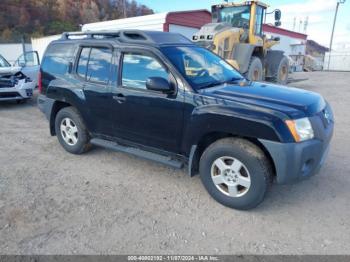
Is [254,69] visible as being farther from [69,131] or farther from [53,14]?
[53,14]

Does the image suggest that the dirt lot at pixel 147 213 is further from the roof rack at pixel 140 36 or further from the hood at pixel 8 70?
the hood at pixel 8 70

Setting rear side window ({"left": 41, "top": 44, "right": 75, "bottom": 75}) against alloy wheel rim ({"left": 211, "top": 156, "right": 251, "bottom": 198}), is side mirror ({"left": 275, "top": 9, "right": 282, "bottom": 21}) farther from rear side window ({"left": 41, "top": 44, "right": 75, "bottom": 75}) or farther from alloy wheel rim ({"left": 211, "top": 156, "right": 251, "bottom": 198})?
alloy wheel rim ({"left": 211, "top": 156, "right": 251, "bottom": 198})

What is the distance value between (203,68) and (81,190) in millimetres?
2329

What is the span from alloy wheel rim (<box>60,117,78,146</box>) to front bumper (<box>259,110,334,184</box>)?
3.18m

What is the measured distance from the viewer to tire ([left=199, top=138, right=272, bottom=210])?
2.98m

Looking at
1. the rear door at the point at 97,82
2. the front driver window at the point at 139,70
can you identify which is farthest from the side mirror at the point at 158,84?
the rear door at the point at 97,82

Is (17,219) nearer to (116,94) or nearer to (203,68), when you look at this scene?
(116,94)

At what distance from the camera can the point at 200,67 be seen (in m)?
3.84

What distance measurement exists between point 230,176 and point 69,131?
2968 mm

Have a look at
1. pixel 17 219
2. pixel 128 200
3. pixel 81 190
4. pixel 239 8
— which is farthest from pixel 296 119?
pixel 239 8

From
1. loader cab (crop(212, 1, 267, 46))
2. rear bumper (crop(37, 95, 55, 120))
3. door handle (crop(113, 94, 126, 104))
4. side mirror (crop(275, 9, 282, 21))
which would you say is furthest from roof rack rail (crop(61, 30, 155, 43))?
side mirror (crop(275, 9, 282, 21))

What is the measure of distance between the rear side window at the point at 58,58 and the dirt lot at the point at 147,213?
1521 mm

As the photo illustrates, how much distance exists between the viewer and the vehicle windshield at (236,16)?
35.4 ft

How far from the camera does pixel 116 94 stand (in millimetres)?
3881
